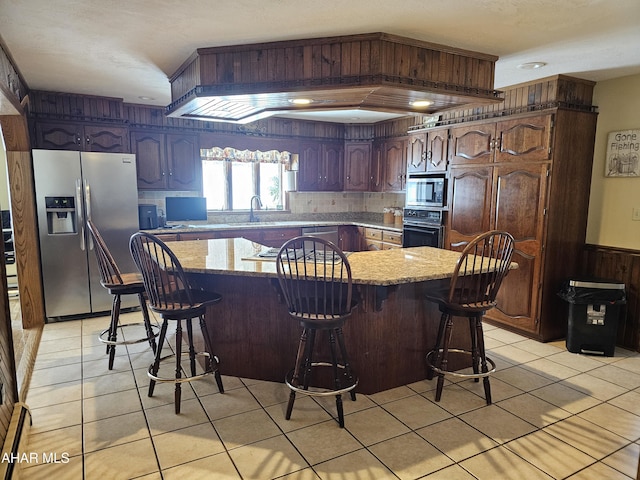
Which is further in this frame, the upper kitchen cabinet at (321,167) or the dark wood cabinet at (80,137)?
the upper kitchen cabinet at (321,167)

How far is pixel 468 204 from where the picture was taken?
178 inches

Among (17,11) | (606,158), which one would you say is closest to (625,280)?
(606,158)

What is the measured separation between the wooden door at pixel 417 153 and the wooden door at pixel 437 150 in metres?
0.07

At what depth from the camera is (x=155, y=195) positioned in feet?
18.0

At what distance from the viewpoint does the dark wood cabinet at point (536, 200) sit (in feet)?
12.5

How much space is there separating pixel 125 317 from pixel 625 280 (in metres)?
5.00

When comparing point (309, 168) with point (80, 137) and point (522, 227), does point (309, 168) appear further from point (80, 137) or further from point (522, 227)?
point (522, 227)

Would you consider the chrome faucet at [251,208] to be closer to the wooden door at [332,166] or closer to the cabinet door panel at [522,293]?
the wooden door at [332,166]

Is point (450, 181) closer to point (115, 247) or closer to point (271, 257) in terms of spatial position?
point (271, 257)

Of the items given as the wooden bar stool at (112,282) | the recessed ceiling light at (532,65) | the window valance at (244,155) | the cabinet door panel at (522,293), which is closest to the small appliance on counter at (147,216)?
the window valance at (244,155)

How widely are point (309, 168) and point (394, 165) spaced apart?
1.26 m

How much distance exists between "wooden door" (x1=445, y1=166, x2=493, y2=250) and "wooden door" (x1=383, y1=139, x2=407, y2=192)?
4.18ft

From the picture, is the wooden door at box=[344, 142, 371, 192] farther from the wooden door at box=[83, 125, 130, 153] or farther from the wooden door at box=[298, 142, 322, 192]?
the wooden door at box=[83, 125, 130, 153]

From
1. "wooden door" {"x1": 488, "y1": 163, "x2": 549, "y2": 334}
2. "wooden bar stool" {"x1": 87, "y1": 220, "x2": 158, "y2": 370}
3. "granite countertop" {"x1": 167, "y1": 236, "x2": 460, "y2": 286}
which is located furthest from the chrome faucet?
"wooden door" {"x1": 488, "y1": 163, "x2": 549, "y2": 334}
